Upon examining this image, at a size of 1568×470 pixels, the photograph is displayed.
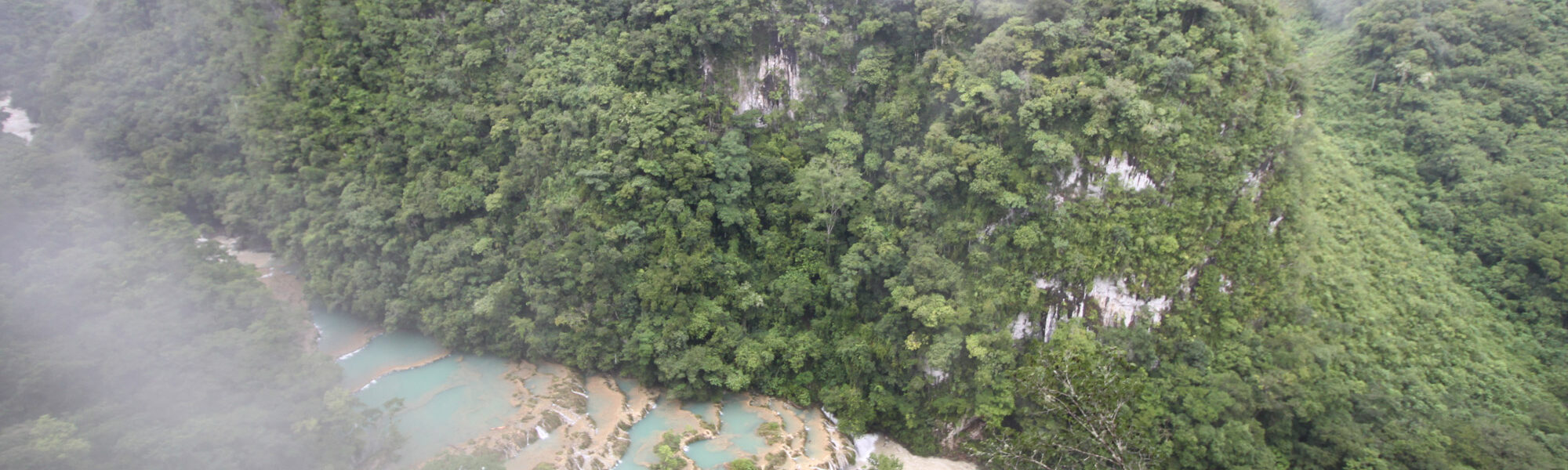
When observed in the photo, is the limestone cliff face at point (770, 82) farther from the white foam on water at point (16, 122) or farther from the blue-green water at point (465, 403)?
the white foam on water at point (16, 122)

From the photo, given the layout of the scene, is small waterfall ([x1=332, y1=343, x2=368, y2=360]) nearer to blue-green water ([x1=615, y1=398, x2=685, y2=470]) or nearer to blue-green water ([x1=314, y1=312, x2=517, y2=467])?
blue-green water ([x1=314, y1=312, x2=517, y2=467])

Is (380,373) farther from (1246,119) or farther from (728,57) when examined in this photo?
(1246,119)

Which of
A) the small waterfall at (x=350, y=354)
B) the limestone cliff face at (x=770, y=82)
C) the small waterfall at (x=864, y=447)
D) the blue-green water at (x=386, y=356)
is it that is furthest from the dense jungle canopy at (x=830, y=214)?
the small waterfall at (x=350, y=354)

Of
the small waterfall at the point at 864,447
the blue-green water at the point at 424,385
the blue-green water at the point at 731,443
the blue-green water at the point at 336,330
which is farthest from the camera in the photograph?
the blue-green water at the point at 336,330

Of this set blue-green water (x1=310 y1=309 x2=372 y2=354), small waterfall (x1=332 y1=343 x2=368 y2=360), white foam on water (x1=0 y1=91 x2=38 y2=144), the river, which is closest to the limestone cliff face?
the river

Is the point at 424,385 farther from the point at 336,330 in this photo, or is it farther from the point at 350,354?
the point at 336,330

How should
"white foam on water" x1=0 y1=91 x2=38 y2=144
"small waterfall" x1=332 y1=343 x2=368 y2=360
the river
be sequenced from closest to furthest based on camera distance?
the river
"small waterfall" x1=332 y1=343 x2=368 y2=360
"white foam on water" x1=0 y1=91 x2=38 y2=144

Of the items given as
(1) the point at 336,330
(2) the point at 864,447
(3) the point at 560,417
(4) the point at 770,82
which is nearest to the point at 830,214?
(4) the point at 770,82

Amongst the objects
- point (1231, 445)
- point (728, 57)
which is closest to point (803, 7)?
point (728, 57)

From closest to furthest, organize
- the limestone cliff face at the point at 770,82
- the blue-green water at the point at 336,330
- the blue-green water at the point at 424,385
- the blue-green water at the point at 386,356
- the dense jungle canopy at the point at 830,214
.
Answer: the dense jungle canopy at the point at 830,214, the blue-green water at the point at 424,385, the blue-green water at the point at 386,356, the blue-green water at the point at 336,330, the limestone cliff face at the point at 770,82
